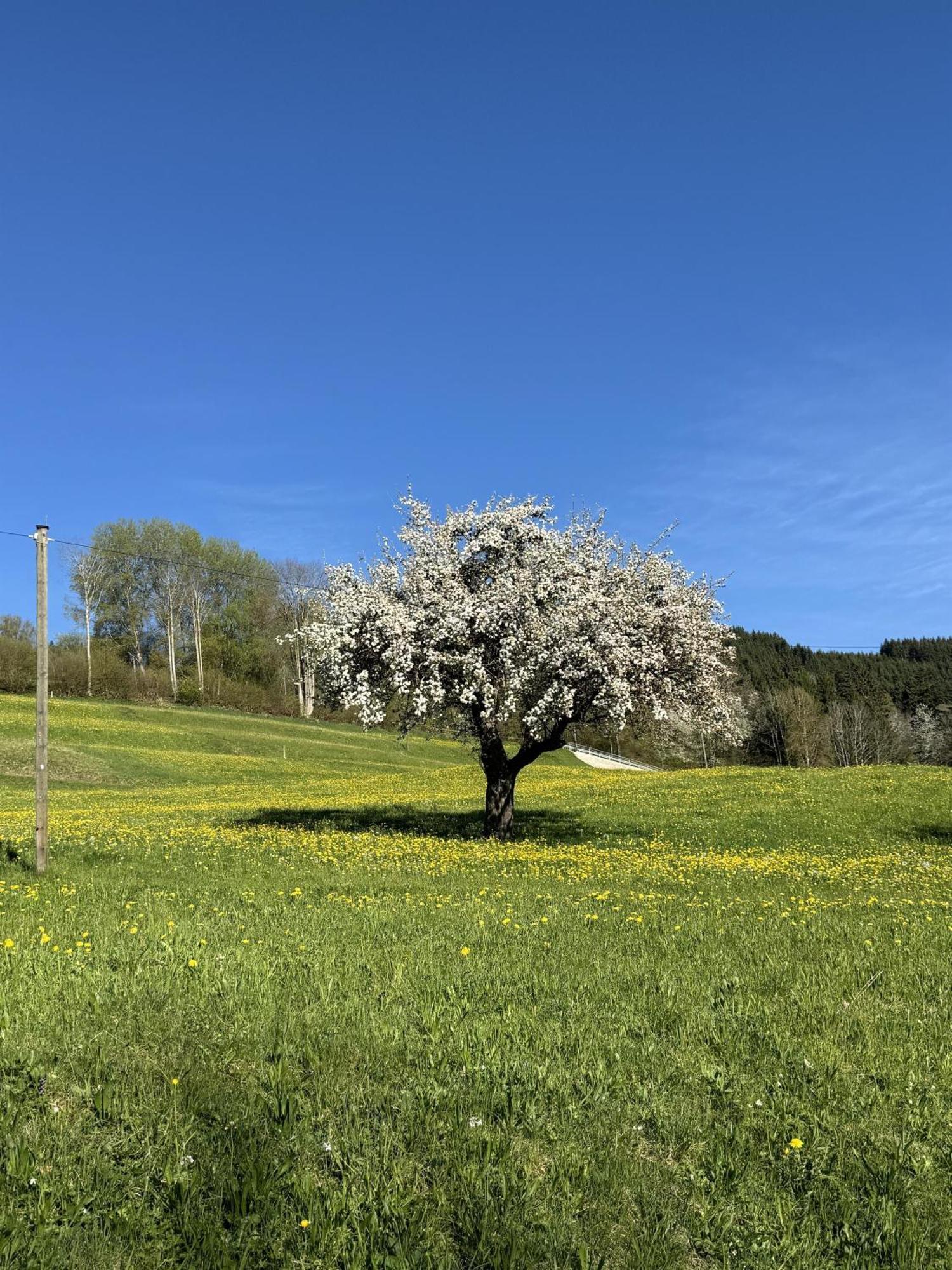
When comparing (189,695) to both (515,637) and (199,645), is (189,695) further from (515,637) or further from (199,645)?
(515,637)

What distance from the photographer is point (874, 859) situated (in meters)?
22.1

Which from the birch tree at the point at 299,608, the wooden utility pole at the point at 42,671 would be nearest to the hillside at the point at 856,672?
the birch tree at the point at 299,608

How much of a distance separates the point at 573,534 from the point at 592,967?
18744mm

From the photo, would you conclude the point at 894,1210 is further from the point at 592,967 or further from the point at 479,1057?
the point at 592,967

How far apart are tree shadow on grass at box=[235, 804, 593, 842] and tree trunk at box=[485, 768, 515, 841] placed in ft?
1.48

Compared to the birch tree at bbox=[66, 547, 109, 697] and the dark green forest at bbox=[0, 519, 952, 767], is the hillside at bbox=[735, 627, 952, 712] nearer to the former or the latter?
the dark green forest at bbox=[0, 519, 952, 767]

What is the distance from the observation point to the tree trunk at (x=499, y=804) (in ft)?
84.6

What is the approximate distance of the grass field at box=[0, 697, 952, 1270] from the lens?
15.1ft

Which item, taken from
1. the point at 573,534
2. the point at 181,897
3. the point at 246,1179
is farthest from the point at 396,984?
the point at 573,534

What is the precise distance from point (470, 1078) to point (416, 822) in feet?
78.8

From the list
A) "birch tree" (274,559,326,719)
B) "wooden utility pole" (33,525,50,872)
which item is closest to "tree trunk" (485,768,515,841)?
"wooden utility pole" (33,525,50,872)

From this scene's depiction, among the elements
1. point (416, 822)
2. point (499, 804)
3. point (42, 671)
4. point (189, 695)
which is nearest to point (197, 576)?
point (189, 695)

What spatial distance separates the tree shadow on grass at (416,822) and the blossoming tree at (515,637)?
1957mm

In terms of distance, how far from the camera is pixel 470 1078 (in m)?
6.12
